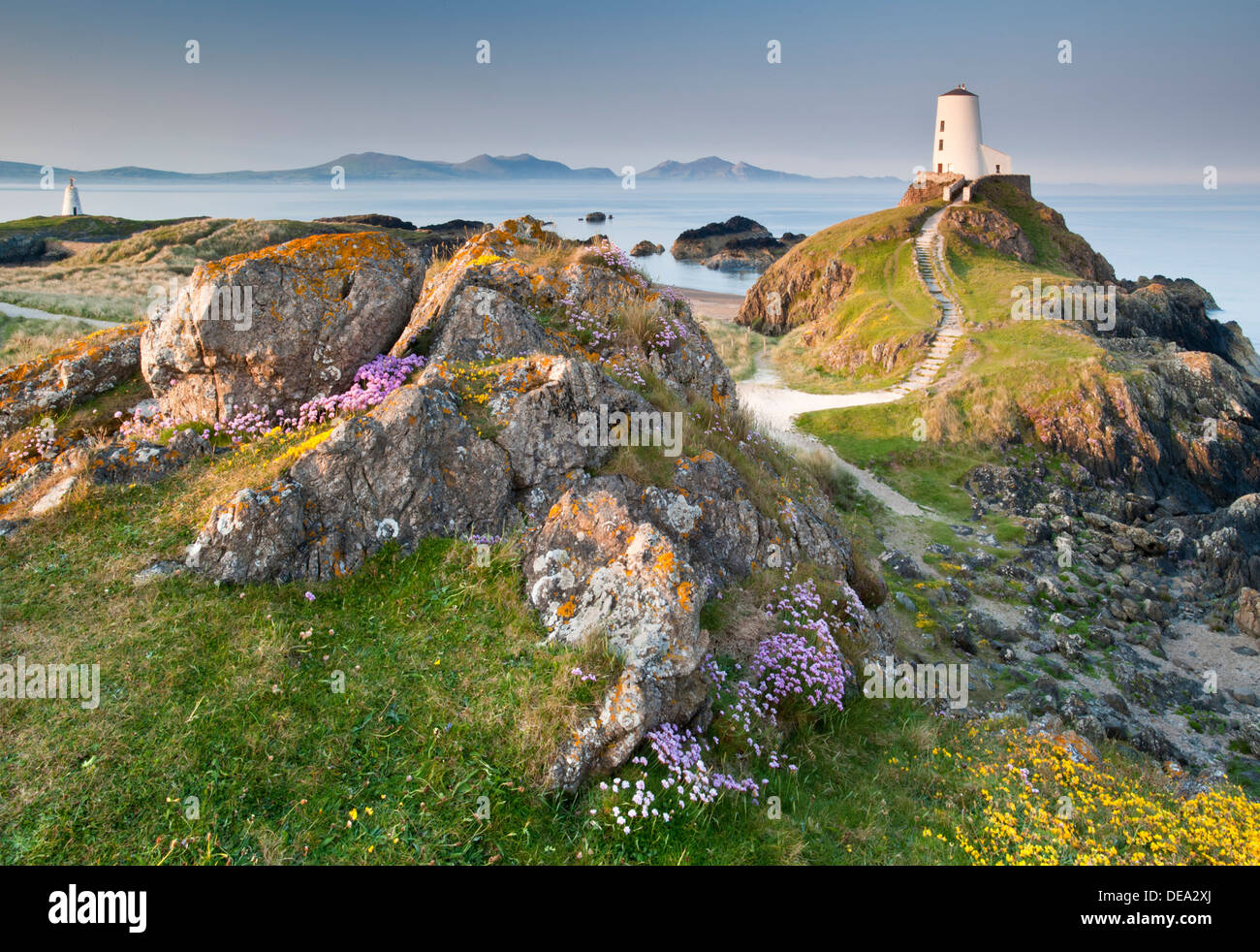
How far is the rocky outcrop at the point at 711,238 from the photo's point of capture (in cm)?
11094

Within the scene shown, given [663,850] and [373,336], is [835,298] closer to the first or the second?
[373,336]

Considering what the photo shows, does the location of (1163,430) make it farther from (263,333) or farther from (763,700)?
(263,333)

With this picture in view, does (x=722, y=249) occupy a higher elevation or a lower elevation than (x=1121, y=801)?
higher

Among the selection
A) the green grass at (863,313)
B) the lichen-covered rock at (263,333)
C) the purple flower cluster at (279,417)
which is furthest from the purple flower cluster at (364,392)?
the green grass at (863,313)

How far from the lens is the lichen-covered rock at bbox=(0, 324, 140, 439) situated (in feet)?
32.5

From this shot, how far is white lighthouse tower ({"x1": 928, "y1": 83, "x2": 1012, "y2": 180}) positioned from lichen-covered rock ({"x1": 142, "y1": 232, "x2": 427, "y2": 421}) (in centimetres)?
5475

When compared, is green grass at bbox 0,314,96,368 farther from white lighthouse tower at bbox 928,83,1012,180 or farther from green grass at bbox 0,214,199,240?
white lighthouse tower at bbox 928,83,1012,180

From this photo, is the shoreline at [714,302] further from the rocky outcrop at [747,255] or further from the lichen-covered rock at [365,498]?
the lichen-covered rock at [365,498]

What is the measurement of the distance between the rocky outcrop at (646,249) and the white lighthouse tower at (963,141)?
55121mm

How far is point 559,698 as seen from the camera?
6.09m

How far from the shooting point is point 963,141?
173 ft

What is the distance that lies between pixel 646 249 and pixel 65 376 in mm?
106139
